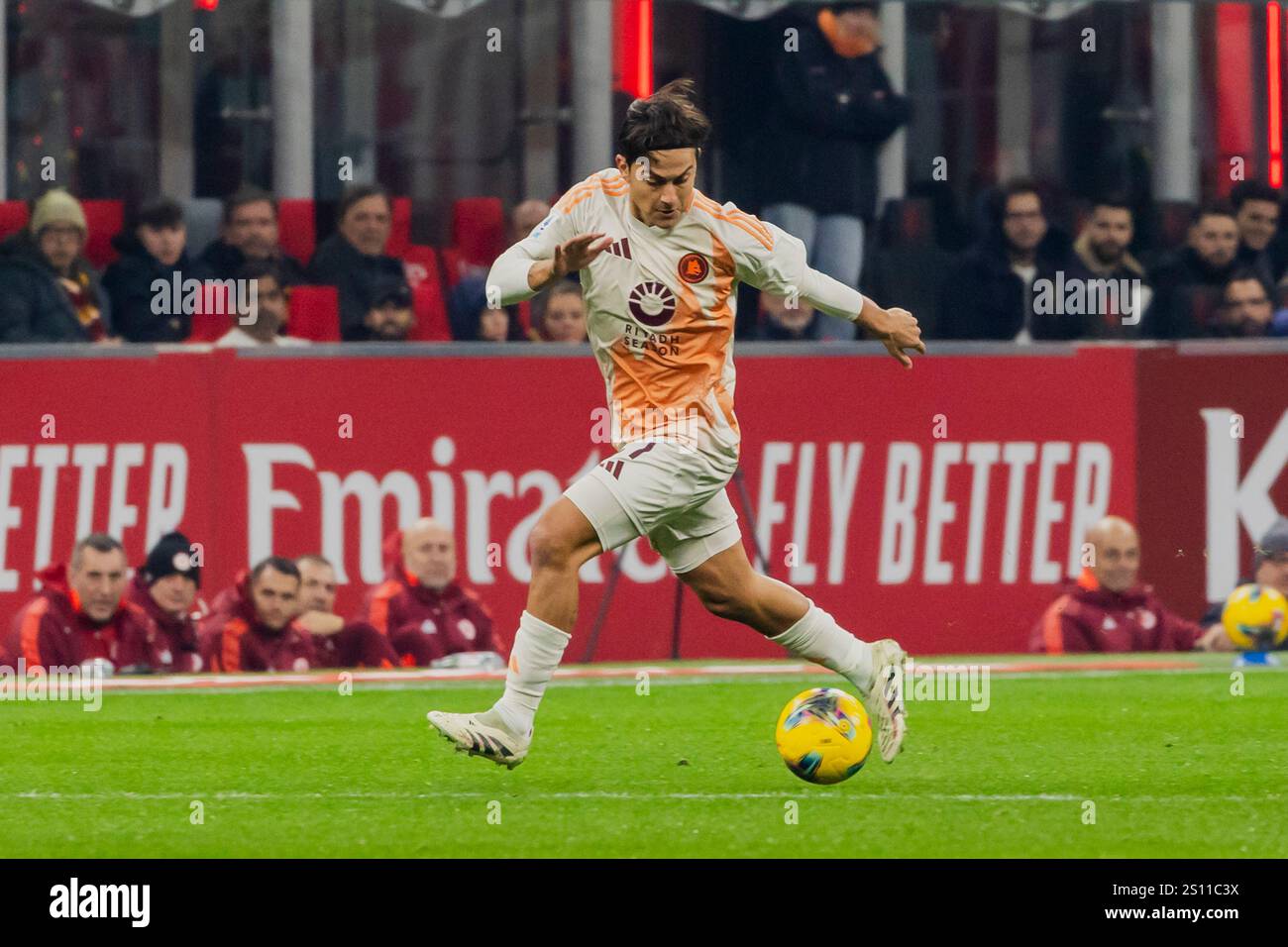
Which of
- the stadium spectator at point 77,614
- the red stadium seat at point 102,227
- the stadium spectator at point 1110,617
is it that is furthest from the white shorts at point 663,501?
the red stadium seat at point 102,227

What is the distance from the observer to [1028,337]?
Answer: 50.6ft

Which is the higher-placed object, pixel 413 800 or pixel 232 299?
pixel 232 299

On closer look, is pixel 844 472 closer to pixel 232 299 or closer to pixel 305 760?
pixel 232 299

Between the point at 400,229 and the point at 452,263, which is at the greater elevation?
the point at 400,229

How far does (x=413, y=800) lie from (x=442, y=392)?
20.2 feet

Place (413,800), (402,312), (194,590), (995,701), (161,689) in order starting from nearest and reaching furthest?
(413,800) → (995,701) → (161,689) → (194,590) → (402,312)

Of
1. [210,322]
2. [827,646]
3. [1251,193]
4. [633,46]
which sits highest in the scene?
[633,46]

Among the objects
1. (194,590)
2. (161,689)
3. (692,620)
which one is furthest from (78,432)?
(692,620)

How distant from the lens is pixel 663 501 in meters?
8.69

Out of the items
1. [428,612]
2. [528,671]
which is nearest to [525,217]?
[428,612]

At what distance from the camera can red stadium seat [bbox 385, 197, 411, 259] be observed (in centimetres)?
1507

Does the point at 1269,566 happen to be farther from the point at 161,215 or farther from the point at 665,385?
the point at 665,385

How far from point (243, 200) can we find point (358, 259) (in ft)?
2.26

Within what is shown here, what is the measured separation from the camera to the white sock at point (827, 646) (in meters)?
9.00
